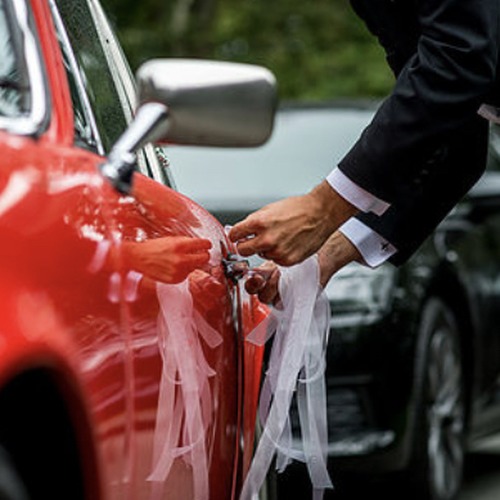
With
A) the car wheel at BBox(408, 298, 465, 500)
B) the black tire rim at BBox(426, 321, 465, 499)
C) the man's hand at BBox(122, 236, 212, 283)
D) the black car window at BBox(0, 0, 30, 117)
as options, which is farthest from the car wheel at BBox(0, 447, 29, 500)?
the black tire rim at BBox(426, 321, 465, 499)

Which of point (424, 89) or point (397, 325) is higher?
point (424, 89)

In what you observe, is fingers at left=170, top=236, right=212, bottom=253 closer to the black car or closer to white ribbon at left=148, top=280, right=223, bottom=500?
white ribbon at left=148, top=280, right=223, bottom=500

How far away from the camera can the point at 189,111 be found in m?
3.01

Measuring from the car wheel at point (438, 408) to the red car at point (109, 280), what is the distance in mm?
2869

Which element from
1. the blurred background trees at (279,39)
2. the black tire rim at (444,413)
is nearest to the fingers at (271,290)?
the black tire rim at (444,413)

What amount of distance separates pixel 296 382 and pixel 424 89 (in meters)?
0.79

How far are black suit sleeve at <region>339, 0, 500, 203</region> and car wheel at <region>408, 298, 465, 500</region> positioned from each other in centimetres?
331

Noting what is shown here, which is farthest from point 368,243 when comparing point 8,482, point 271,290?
point 8,482

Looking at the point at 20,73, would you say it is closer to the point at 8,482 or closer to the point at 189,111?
the point at 189,111

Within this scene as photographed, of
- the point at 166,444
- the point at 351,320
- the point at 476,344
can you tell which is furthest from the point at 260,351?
the point at 476,344

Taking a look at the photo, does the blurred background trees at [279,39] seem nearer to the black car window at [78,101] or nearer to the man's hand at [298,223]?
the man's hand at [298,223]

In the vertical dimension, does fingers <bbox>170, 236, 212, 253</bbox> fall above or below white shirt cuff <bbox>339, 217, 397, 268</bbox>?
above

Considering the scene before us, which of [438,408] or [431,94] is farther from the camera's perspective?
[438,408]

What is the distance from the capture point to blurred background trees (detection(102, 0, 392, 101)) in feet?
62.7
